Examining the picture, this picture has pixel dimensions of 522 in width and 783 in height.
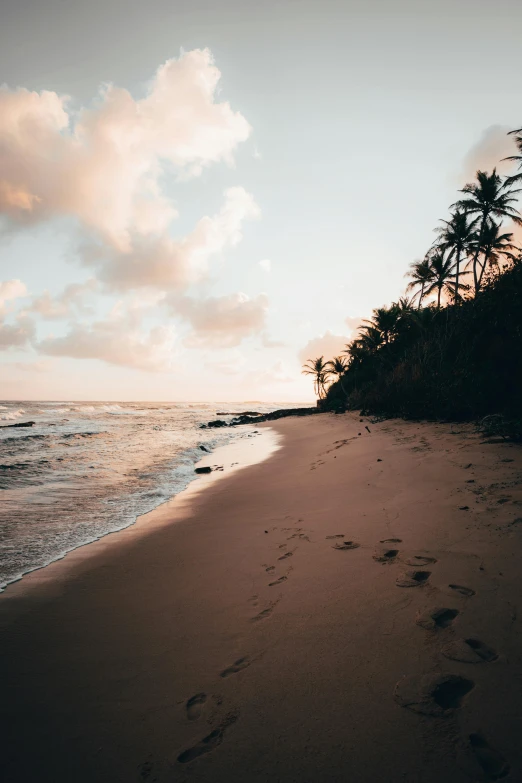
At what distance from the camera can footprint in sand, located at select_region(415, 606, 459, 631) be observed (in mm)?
1983

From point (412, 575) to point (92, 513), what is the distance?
16.0 ft

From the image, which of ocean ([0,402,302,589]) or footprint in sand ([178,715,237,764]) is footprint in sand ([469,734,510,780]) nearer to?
footprint in sand ([178,715,237,764])

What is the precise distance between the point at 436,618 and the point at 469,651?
0.96 feet

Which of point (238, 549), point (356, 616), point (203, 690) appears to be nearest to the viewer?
point (203, 690)

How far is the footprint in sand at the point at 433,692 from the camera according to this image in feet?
4.79

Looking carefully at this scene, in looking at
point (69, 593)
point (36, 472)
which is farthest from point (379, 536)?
point (36, 472)

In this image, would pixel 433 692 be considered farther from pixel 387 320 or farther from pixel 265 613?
pixel 387 320

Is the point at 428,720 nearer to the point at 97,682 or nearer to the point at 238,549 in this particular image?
the point at 97,682

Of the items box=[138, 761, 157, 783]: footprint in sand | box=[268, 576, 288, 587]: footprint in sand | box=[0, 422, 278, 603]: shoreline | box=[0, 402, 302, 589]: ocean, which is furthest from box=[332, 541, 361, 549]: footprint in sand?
box=[0, 402, 302, 589]: ocean

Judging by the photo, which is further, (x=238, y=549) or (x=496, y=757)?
(x=238, y=549)

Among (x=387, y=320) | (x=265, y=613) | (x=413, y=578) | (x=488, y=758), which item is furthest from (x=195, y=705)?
(x=387, y=320)

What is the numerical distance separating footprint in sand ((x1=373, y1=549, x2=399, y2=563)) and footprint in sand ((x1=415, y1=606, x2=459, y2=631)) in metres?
0.71

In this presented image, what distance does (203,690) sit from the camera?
177 centimetres

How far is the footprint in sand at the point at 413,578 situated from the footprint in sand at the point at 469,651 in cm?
60
